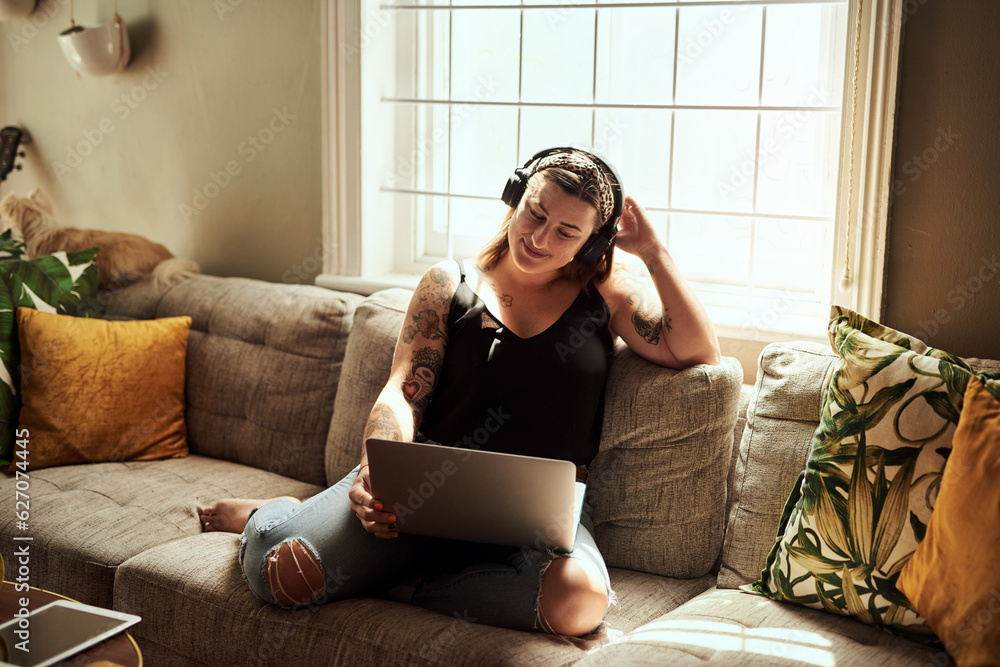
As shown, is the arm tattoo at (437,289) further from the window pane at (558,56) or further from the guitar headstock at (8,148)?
the guitar headstock at (8,148)

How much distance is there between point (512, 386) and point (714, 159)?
925 millimetres

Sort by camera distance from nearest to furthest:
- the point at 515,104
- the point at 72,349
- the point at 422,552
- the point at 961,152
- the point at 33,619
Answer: the point at 33,619, the point at 422,552, the point at 961,152, the point at 72,349, the point at 515,104

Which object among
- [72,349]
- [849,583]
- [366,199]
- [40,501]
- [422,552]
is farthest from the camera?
[366,199]

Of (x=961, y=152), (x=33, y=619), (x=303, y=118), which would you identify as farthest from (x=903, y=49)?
(x=33, y=619)

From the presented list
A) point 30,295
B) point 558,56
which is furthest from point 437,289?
point 30,295

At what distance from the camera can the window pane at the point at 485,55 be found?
2.47 m

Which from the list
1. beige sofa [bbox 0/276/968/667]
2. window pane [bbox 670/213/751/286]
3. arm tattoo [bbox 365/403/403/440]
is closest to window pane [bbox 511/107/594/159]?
window pane [bbox 670/213/751/286]

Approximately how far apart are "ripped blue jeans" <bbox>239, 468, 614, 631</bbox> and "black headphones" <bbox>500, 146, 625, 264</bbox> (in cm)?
59

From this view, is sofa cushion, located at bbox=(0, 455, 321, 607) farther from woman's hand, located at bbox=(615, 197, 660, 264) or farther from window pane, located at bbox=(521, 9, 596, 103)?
window pane, located at bbox=(521, 9, 596, 103)

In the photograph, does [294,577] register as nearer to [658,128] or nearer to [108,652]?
[108,652]

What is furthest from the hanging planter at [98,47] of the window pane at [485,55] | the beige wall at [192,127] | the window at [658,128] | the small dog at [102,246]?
the window pane at [485,55]

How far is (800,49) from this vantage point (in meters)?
2.12

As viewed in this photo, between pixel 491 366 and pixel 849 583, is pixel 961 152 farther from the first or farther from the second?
pixel 491 366

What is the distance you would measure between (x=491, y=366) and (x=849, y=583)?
778mm
